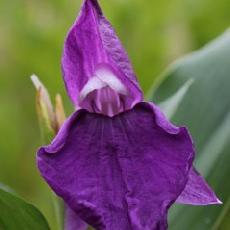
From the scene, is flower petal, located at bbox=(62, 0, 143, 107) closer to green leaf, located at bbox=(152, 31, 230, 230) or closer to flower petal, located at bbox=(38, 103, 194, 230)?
flower petal, located at bbox=(38, 103, 194, 230)

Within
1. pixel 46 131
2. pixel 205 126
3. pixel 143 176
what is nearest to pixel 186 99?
pixel 205 126

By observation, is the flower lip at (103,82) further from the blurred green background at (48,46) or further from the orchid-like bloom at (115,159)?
the blurred green background at (48,46)

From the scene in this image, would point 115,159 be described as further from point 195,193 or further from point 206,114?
point 206,114

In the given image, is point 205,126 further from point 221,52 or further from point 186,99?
point 221,52

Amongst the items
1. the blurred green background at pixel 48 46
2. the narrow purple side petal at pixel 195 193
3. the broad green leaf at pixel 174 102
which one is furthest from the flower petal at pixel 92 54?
the blurred green background at pixel 48 46

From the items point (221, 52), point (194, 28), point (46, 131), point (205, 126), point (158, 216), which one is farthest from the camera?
point (194, 28)

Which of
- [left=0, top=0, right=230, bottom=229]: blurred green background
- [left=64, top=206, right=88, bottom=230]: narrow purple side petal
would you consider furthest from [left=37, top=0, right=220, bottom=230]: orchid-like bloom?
[left=0, top=0, right=230, bottom=229]: blurred green background
